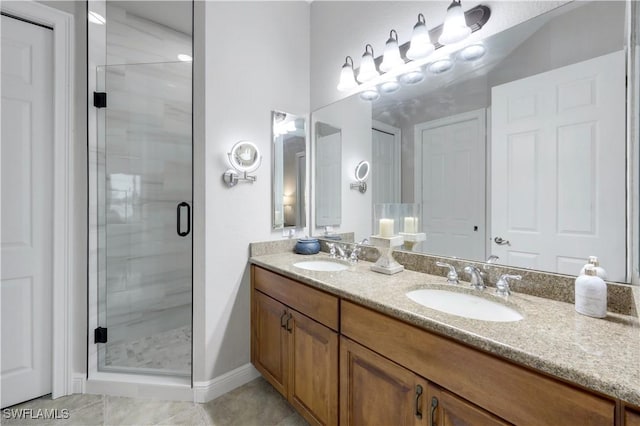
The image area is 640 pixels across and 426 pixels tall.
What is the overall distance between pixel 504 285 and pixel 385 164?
0.93 meters

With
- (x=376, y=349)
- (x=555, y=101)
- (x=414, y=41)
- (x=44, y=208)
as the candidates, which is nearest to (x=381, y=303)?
(x=376, y=349)

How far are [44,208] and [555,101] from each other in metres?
2.75

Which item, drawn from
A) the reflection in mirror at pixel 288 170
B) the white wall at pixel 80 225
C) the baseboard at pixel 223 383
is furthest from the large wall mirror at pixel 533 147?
the white wall at pixel 80 225

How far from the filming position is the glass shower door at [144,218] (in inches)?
76.2

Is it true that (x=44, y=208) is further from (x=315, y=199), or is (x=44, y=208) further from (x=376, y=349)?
(x=376, y=349)

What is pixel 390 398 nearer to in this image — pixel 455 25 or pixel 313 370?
pixel 313 370

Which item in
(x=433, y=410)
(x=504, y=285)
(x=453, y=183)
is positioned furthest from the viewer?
(x=453, y=183)

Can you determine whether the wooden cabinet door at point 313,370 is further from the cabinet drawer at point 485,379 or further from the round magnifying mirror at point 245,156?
the round magnifying mirror at point 245,156

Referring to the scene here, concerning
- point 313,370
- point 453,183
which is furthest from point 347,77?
point 313,370

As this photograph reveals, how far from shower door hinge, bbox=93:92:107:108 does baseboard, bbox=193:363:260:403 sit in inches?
75.2

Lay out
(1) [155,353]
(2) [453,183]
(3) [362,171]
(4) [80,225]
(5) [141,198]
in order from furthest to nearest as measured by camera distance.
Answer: (5) [141,198] < (1) [155,353] < (3) [362,171] < (4) [80,225] < (2) [453,183]

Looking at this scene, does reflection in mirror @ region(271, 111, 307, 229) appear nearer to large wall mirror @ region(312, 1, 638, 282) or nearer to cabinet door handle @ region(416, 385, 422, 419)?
large wall mirror @ region(312, 1, 638, 282)

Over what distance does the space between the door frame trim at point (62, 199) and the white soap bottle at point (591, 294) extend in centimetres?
260

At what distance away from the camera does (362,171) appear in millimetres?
1914
